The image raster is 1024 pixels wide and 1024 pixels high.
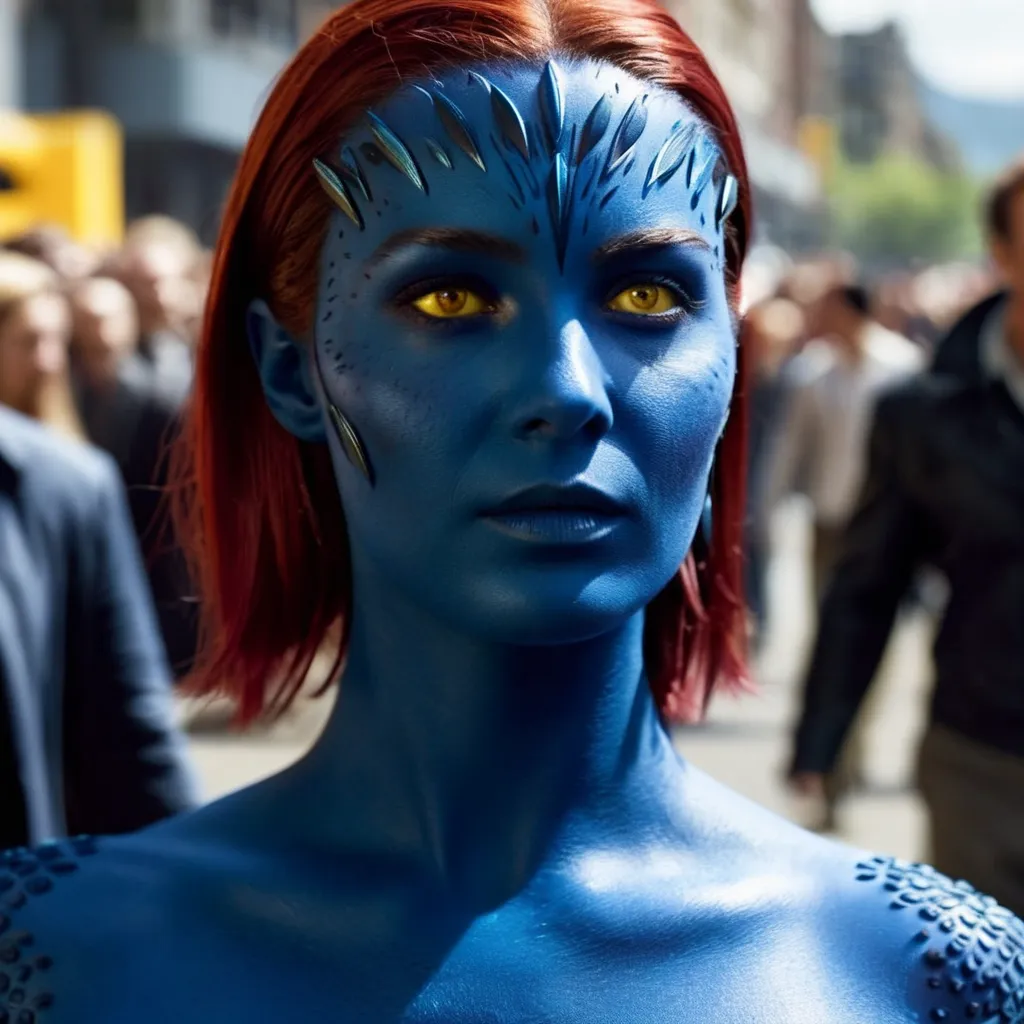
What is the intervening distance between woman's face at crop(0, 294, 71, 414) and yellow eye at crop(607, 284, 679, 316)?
375cm

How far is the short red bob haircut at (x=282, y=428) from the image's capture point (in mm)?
1749

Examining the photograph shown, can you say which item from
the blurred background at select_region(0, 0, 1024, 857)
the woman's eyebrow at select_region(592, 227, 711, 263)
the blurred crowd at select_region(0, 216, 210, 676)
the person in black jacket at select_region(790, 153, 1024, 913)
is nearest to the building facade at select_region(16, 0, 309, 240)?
the blurred background at select_region(0, 0, 1024, 857)

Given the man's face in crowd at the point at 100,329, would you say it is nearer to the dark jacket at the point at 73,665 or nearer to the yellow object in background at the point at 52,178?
the dark jacket at the point at 73,665

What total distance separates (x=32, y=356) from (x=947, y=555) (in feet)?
7.82

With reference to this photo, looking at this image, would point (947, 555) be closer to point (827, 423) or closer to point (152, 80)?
point (827, 423)

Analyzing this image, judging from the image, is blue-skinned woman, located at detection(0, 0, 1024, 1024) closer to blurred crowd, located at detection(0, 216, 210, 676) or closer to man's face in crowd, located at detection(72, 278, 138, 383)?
blurred crowd, located at detection(0, 216, 210, 676)

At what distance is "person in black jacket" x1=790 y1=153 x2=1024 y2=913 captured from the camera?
3955 millimetres

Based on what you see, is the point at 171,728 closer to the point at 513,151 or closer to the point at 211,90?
the point at 513,151

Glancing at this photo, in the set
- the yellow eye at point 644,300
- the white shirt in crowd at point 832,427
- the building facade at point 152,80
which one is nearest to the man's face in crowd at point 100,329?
the white shirt in crowd at point 832,427

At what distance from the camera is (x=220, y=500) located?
1.98 metres

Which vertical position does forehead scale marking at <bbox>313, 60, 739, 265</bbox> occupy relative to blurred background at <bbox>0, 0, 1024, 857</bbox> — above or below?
above

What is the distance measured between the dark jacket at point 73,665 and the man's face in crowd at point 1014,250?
1.99 m

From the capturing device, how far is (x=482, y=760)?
1.79m

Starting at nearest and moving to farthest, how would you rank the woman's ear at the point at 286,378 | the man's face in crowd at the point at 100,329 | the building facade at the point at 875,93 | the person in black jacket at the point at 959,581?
the woman's ear at the point at 286,378 < the person in black jacket at the point at 959,581 < the man's face in crowd at the point at 100,329 < the building facade at the point at 875,93
